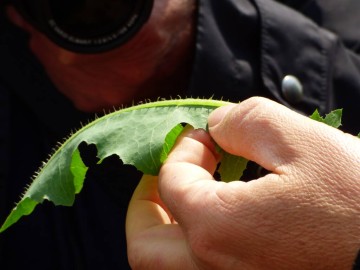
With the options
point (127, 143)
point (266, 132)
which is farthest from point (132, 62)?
point (266, 132)

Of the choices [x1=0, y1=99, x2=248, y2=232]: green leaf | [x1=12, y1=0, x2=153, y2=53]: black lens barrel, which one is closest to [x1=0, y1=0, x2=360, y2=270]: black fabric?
[x1=12, y1=0, x2=153, y2=53]: black lens barrel

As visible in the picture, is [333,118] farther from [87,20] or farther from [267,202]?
[87,20]

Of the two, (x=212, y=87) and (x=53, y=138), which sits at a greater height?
(x=212, y=87)

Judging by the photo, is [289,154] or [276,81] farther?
[276,81]

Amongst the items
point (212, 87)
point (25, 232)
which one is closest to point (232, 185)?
point (212, 87)

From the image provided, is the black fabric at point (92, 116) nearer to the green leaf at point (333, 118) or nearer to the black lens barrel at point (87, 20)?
the black lens barrel at point (87, 20)

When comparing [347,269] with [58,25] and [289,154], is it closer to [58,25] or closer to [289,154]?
[289,154]

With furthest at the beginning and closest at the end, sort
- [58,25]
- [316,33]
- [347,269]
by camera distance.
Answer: [316,33], [58,25], [347,269]
